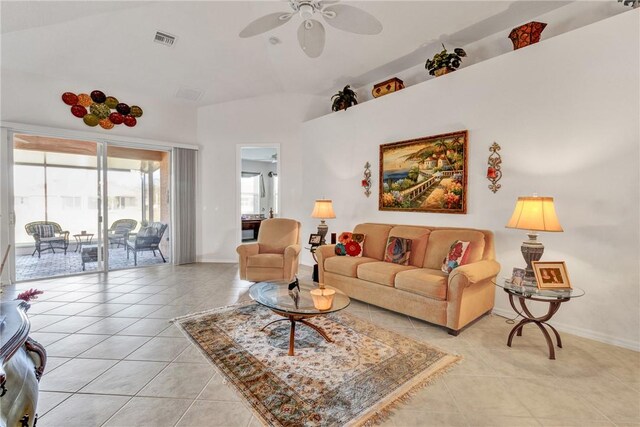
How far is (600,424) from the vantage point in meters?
1.69

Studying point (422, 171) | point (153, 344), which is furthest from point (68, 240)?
point (422, 171)

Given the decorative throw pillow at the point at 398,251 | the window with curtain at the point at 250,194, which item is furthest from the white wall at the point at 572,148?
the window with curtain at the point at 250,194

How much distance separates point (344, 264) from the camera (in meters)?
3.78

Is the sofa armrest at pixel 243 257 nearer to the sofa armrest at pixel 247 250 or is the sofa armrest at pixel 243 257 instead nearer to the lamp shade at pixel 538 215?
the sofa armrest at pixel 247 250

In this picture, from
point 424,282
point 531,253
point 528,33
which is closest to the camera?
point 531,253


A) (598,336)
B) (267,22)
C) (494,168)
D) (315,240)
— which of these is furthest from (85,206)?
(598,336)

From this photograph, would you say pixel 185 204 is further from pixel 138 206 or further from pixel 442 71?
pixel 442 71

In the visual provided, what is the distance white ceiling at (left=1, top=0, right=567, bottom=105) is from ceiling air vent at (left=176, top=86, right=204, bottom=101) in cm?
10

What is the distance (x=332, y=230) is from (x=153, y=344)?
11.3ft

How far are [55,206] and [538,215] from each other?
21.7 ft

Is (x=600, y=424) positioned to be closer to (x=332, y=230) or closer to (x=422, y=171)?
(x=422, y=171)

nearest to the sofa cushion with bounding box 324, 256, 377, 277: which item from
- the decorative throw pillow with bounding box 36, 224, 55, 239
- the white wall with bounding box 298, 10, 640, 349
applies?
the white wall with bounding box 298, 10, 640, 349

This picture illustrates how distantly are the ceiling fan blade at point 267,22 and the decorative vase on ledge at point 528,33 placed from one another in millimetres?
2477

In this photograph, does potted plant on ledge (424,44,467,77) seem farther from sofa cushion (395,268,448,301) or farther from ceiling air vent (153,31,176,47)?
ceiling air vent (153,31,176,47)
